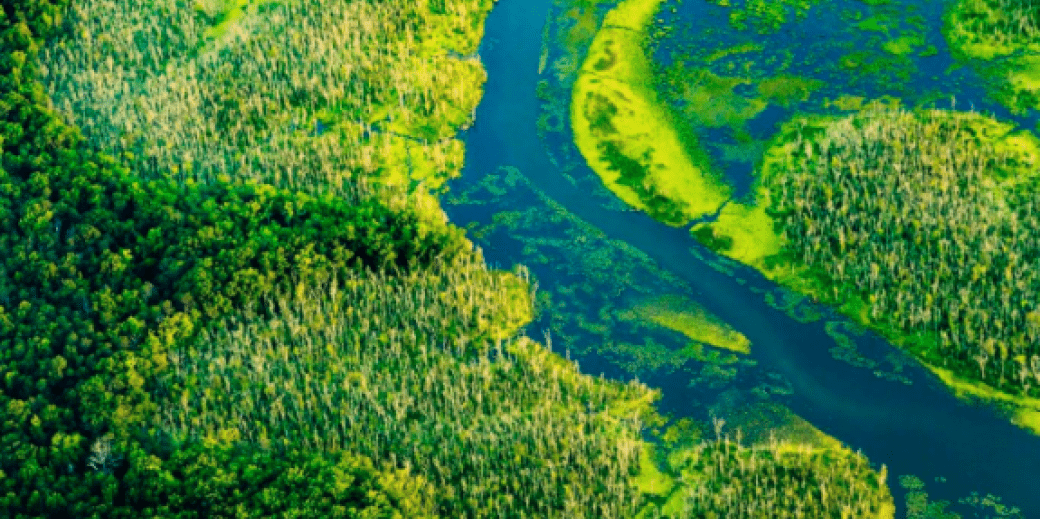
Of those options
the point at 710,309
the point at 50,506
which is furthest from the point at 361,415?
the point at 710,309

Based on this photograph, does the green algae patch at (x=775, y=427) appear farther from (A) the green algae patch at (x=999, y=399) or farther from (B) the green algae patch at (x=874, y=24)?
(B) the green algae patch at (x=874, y=24)

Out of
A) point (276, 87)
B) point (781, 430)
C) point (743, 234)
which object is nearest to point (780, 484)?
point (781, 430)

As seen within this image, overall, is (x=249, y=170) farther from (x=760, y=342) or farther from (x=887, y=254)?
(x=887, y=254)

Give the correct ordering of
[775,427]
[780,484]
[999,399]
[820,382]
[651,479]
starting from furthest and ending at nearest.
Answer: [820,382] < [999,399] < [775,427] < [651,479] < [780,484]

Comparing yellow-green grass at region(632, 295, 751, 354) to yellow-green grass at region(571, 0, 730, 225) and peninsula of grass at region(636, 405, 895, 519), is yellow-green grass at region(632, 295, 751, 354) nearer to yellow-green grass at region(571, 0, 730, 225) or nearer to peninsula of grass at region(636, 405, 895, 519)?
peninsula of grass at region(636, 405, 895, 519)

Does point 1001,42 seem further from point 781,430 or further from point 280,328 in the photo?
point 280,328

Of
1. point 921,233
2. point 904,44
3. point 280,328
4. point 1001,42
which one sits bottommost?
point 280,328

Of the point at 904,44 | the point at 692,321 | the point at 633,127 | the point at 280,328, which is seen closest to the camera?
the point at 280,328

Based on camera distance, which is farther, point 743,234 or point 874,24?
point 874,24
